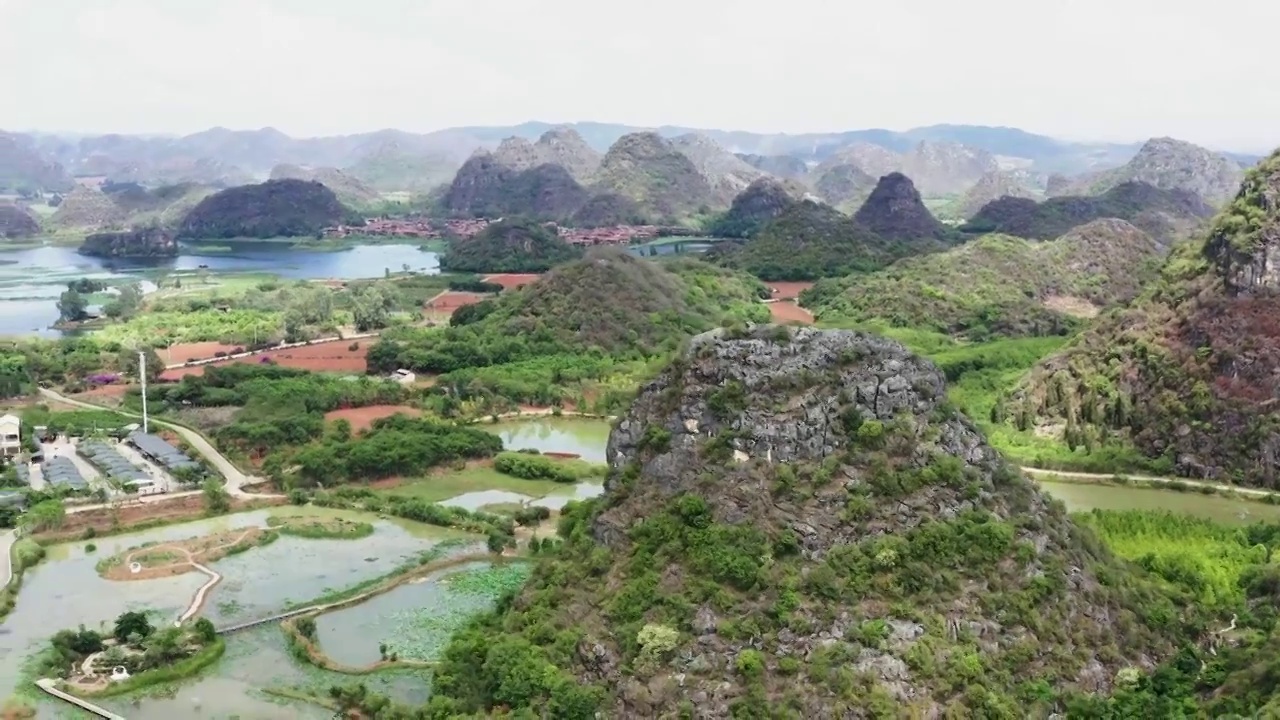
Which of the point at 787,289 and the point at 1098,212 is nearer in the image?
the point at 787,289

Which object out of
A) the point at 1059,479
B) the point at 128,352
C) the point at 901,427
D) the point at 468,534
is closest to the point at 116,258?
the point at 128,352

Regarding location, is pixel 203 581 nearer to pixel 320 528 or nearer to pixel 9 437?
pixel 320 528

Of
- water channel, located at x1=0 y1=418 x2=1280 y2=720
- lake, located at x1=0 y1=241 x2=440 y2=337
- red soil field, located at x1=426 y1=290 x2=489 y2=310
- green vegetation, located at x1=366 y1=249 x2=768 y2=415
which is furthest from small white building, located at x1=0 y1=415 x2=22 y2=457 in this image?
lake, located at x1=0 y1=241 x2=440 y2=337

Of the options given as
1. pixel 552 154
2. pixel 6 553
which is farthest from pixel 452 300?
pixel 552 154

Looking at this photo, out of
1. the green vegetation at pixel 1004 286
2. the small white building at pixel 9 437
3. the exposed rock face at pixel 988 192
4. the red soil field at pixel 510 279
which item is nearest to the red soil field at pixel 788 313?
the green vegetation at pixel 1004 286

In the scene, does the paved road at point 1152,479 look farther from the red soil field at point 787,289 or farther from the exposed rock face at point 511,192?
the exposed rock face at point 511,192

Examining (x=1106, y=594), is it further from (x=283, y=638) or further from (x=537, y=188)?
(x=537, y=188)

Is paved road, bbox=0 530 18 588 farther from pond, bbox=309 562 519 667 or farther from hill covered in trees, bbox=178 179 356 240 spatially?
hill covered in trees, bbox=178 179 356 240
